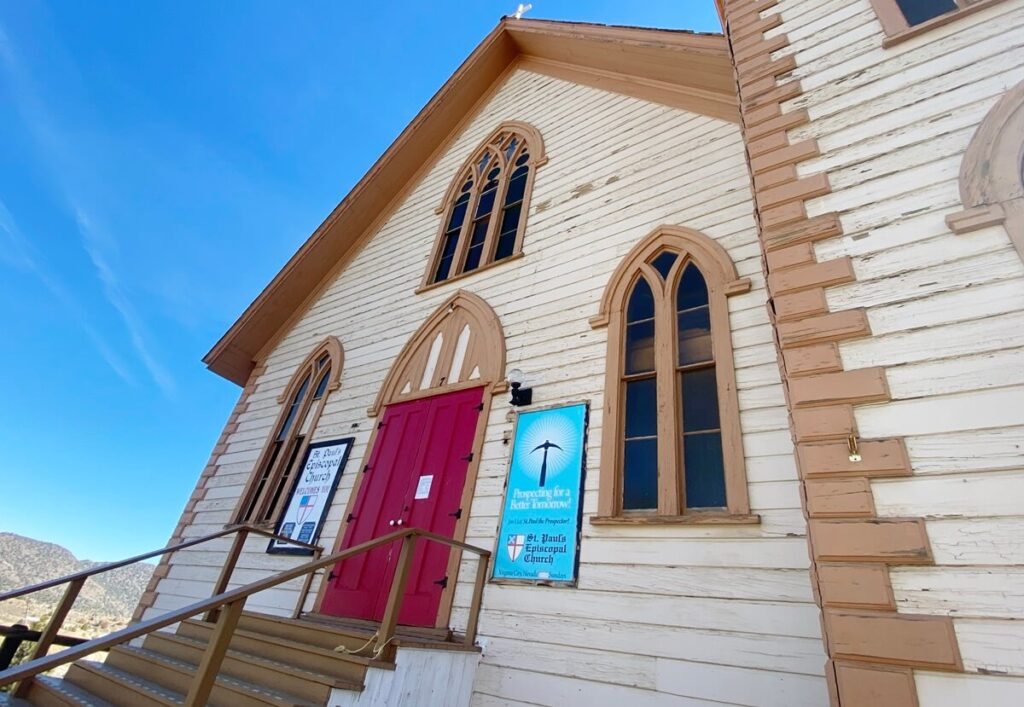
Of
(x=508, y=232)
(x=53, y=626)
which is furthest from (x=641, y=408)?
(x=53, y=626)

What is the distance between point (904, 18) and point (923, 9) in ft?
0.67

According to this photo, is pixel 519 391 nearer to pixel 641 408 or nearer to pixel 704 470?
pixel 641 408

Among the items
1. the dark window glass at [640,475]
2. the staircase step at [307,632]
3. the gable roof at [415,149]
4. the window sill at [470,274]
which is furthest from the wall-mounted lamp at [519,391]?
the gable roof at [415,149]

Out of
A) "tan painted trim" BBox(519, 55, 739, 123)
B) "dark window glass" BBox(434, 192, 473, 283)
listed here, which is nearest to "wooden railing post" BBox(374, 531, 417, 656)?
"dark window glass" BBox(434, 192, 473, 283)

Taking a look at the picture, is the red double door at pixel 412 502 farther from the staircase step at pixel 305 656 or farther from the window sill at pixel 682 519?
the window sill at pixel 682 519

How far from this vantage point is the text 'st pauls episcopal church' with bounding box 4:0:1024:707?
2.07m

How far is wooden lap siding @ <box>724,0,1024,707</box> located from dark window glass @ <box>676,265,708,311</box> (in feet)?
4.25

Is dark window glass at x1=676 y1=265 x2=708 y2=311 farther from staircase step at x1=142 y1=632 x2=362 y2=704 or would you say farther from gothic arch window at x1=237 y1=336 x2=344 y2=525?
gothic arch window at x1=237 y1=336 x2=344 y2=525

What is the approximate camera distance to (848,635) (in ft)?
6.38

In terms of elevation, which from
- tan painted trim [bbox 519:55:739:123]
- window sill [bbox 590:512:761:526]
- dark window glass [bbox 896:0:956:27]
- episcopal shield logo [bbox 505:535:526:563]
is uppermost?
tan painted trim [bbox 519:55:739:123]

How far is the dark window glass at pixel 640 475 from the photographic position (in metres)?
3.79

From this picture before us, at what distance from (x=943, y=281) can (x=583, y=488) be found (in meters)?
2.64

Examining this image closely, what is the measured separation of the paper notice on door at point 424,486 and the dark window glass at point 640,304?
2569mm

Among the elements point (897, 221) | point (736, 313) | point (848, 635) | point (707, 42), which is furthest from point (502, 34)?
point (848, 635)
